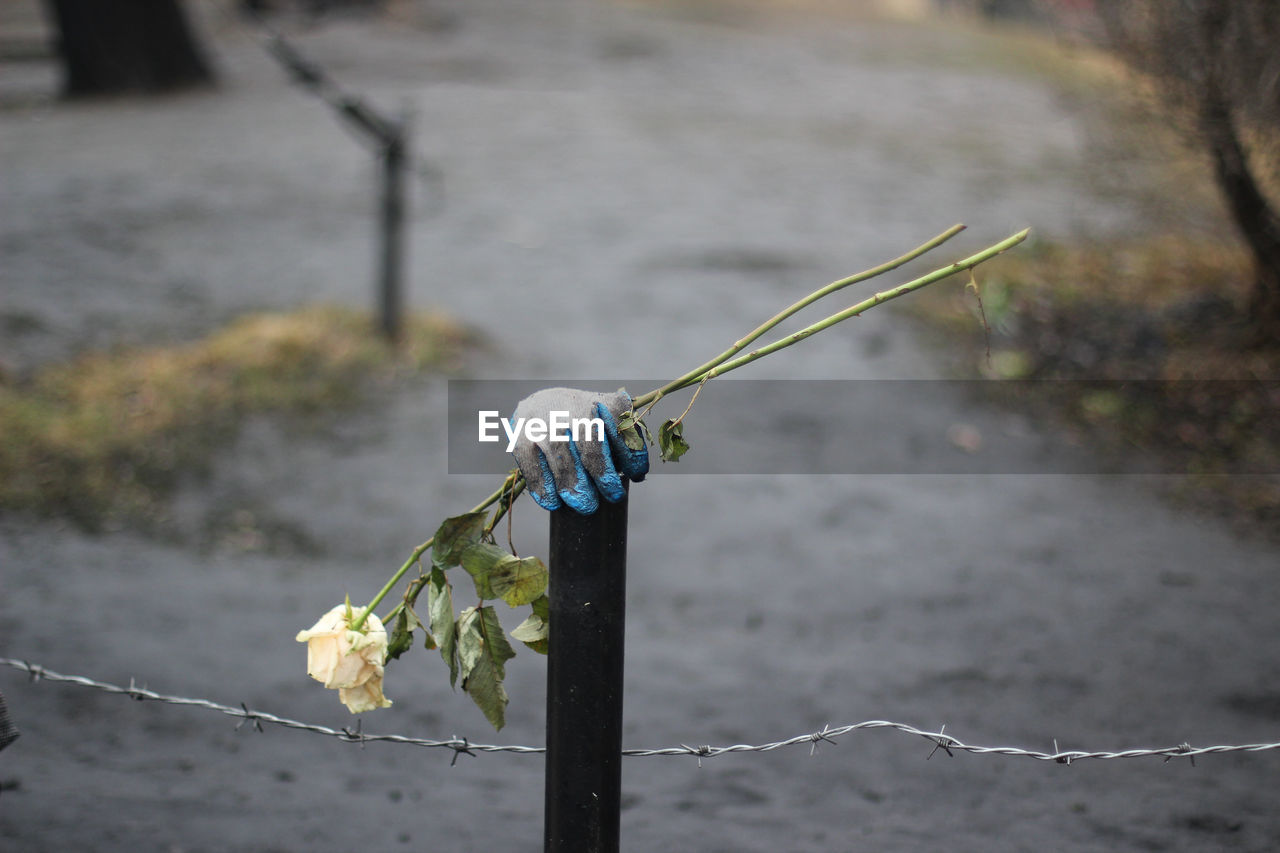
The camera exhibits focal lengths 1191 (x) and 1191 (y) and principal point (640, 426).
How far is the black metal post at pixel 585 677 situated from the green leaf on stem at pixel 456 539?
15cm

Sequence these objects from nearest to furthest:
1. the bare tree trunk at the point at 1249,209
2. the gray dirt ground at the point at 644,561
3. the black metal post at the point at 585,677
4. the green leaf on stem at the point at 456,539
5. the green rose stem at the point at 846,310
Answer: the green rose stem at the point at 846,310 < the black metal post at the point at 585,677 < the green leaf on stem at the point at 456,539 < the gray dirt ground at the point at 644,561 < the bare tree trunk at the point at 1249,209

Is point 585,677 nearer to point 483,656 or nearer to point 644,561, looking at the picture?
point 483,656

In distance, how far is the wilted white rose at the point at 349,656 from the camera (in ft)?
5.84

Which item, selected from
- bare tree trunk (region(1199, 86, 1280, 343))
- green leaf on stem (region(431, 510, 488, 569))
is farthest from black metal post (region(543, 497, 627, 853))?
bare tree trunk (region(1199, 86, 1280, 343))

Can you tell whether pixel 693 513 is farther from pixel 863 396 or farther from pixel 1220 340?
pixel 1220 340

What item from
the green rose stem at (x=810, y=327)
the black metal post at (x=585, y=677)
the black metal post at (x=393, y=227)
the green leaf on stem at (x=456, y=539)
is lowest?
the black metal post at (x=585, y=677)

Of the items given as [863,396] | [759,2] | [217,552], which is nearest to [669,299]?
[863,396]

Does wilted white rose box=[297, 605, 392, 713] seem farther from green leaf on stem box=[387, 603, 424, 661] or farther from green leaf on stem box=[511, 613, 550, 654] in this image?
green leaf on stem box=[511, 613, 550, 654]

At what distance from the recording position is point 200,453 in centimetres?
572

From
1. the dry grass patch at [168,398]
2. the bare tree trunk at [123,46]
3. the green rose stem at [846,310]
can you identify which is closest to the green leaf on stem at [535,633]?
the green rose stem at [846,310]

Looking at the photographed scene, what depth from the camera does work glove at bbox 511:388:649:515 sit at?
5.58 ft

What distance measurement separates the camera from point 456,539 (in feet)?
6.13

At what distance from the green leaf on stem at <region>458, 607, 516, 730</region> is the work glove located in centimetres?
26

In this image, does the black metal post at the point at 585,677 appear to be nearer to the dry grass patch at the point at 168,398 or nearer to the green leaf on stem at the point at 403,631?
the green leaf on stem at the point at 403,631
